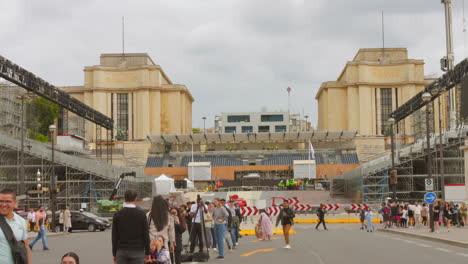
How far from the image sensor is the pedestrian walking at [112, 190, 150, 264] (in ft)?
31.9

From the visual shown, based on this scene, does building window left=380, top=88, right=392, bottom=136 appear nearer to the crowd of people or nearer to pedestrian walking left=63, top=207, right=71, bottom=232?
the crowd of people

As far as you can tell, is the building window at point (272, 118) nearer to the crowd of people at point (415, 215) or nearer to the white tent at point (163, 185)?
the white tent at point (163, 185)

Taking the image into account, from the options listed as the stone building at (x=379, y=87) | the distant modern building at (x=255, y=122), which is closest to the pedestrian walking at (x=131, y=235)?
the stone building at (x=379, y=87)

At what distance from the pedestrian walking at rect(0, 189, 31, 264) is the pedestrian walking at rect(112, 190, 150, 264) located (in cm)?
273

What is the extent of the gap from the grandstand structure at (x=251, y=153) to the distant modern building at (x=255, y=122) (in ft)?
139

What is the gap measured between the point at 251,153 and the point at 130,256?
310 ft

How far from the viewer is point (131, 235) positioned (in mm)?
9734

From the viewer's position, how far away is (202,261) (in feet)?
58.9

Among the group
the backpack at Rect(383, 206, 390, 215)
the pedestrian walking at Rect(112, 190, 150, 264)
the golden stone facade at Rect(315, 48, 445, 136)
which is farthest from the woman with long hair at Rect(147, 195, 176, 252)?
the golden stone facade at Rect(315, 48, 445, 136)

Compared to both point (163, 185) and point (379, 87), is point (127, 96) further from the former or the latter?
point (163, 185)

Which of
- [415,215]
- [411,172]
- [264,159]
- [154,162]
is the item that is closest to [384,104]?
[264,159]

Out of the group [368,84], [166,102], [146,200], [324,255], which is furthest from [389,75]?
[324,255]

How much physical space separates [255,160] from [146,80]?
25136mm

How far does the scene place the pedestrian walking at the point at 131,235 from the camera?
31.9ft
